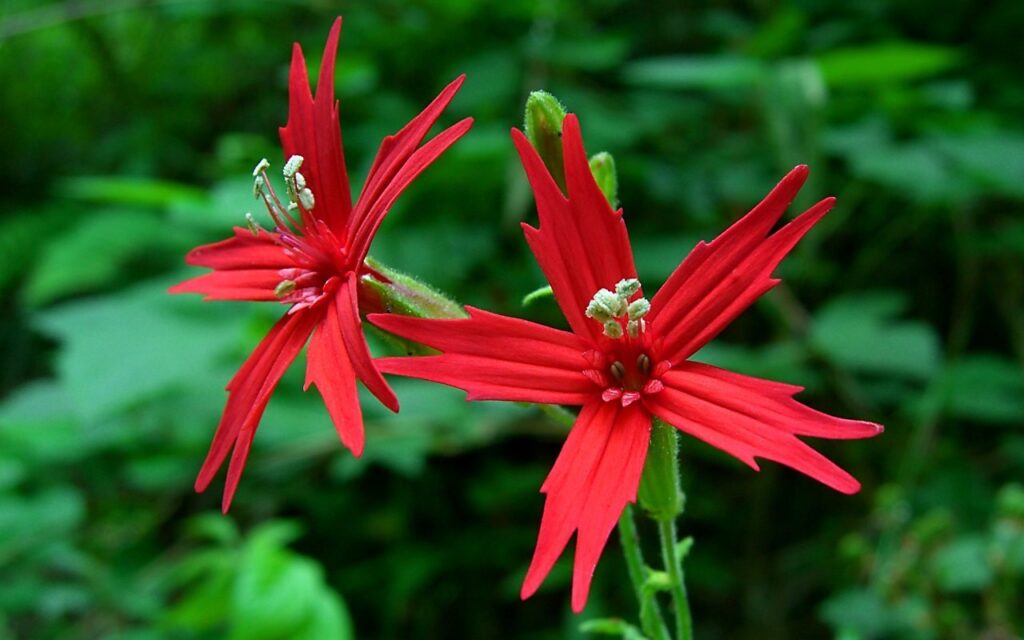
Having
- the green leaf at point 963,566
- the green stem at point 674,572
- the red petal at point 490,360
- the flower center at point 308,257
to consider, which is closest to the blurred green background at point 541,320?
the green leaf at point 963,566

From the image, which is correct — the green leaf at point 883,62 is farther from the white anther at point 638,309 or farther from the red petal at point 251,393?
the red petal at point 251,393

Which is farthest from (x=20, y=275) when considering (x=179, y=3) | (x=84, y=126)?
(x=179, y=3)

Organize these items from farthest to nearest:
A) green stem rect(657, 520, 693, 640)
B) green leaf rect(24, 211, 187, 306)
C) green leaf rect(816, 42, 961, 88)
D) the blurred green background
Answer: green leaf rect(24, 211, 187, 306), green leaf rect(816, 42, 961, 88), the blurred green background, green stem rect(657, 520, 693, 640)

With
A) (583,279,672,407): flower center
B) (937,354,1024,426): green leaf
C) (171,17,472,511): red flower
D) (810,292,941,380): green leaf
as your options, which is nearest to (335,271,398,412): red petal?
(171,17,472,511): red flower

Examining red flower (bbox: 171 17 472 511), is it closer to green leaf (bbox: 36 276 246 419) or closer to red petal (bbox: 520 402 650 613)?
red petal (bbox: 520 402 650 613)

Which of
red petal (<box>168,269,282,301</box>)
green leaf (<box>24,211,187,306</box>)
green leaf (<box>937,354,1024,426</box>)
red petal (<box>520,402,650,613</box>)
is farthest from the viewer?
green leaf (<box>24,211,187,306</box>)

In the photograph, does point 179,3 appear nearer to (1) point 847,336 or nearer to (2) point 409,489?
(2) point 409,489
